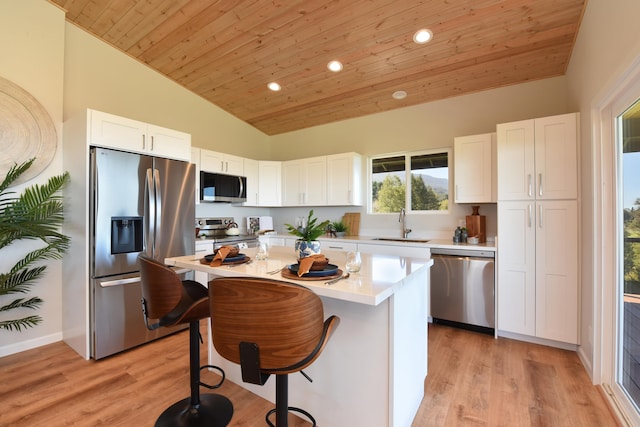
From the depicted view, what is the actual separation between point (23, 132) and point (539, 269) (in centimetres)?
492

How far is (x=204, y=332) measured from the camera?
10.3ft

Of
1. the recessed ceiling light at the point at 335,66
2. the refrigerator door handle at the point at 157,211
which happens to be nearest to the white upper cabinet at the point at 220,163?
the refrigerator door handle at the point at 157,211

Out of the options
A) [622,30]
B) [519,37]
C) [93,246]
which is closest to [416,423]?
[622,30]

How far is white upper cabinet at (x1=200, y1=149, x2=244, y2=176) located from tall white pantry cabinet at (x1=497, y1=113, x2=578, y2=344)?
344cm

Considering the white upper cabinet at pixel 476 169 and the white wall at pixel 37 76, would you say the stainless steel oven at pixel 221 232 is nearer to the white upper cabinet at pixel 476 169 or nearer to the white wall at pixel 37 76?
the white wall at pixel 37 76

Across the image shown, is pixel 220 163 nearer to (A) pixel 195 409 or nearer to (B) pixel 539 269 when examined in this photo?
(A) pixel 195 409

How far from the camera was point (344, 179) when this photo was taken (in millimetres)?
4328

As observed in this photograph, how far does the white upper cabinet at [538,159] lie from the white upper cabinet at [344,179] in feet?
6.19

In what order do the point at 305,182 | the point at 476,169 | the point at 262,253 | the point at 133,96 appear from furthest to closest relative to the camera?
the point at 305,182, the point at 133,96, the point at 476,169, the point at 262,253

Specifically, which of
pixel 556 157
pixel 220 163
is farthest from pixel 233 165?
pixel 556 157

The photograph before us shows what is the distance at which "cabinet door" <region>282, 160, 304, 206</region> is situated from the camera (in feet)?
15.5

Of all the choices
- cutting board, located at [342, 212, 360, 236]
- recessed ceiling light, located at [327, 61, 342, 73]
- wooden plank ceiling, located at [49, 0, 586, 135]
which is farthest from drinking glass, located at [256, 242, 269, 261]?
cutting board, located at [342, 212, 360, 236]

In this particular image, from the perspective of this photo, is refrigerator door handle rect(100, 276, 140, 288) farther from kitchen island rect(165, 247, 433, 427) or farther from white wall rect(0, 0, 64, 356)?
kitchen island rect(165, 247, 433, 427)

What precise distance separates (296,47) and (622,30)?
99.8 inches
